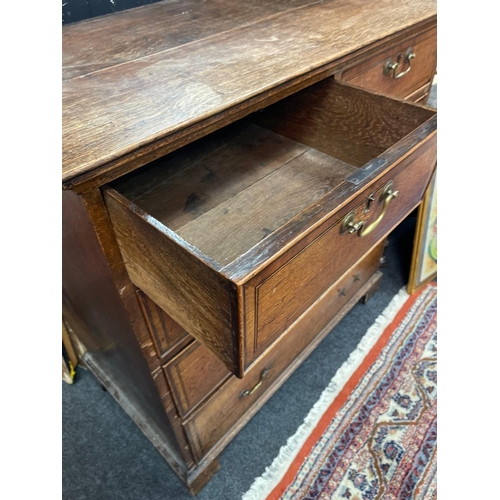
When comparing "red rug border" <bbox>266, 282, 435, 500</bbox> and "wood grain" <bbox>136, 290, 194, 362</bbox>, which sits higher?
"wood grain" <bbox>136, 290, 194, 362</bbox>

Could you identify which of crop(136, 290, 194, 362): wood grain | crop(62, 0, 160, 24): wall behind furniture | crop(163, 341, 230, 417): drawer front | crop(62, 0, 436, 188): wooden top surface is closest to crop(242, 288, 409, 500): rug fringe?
crop(163, 341, 230, 417): drawer front

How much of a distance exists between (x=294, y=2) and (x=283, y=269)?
0.67m

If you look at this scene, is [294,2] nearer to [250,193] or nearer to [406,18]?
[406,18]

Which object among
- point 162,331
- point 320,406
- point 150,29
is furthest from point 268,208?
point 320,406

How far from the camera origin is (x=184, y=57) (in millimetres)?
607

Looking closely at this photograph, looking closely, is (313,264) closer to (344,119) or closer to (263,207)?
(263,207)

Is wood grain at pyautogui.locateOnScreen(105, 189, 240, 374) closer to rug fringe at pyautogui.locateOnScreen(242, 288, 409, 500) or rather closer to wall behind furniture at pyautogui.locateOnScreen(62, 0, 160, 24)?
wall behind furniture at pyautogui.locateOnScreen(62, 0, 160, 24)

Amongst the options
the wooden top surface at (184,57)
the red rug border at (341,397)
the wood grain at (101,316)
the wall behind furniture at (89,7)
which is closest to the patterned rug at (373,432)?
the red rug border at (341,397)

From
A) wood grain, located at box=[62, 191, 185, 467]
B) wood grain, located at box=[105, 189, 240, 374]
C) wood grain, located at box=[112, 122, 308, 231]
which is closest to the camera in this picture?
wood grain, located at box=[105, 189, 240, 374]

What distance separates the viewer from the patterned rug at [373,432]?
0.92 meters

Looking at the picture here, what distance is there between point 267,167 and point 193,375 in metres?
0.38

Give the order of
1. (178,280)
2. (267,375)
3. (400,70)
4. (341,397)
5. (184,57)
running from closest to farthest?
(178,280), (184,57), (400,70), (267,375), (341,397)

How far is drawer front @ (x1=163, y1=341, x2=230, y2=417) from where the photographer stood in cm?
69

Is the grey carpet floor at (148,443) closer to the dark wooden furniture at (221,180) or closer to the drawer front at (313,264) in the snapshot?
the dark wooden furniture at (221,180)
